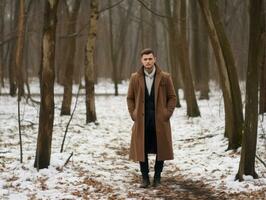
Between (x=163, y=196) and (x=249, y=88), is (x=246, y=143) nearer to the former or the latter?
(x=249, y=88)

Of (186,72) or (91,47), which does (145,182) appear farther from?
(186,72)

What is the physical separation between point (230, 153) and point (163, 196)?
3.31 m

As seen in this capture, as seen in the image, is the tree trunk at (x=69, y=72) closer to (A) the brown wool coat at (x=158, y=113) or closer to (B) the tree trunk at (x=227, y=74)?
(B) the tree trunk at (x=227, y=74)

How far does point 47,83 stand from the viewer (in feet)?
26.1

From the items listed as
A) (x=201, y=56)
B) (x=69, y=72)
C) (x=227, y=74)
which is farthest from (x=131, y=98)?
(x=201, y=56)

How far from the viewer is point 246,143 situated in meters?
7.23

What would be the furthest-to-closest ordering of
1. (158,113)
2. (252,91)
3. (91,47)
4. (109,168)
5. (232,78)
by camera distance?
(91,47), (232,78), (109,168), (158,113), (252,91)

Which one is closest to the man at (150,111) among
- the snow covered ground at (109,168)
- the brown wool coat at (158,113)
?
the brown wool coat at (158,113)

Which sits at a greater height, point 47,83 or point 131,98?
point 47,83

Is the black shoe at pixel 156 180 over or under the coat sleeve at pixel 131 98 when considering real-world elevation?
under

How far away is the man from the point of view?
23.7ft

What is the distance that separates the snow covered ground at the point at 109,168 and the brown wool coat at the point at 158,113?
2.03ft

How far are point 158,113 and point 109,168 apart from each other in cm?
220

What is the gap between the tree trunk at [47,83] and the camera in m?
7.88
